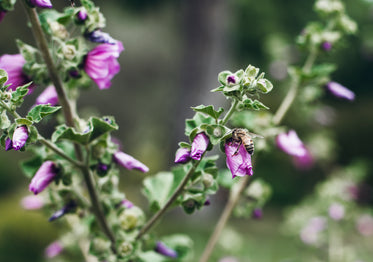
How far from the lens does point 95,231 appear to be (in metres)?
0.81

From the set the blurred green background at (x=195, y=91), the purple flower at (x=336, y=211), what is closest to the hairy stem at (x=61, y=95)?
the blurred green background at (x=195, y=91)

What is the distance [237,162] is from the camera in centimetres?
60

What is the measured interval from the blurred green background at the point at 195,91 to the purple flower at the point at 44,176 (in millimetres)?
725

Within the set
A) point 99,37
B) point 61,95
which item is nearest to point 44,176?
point 61,95

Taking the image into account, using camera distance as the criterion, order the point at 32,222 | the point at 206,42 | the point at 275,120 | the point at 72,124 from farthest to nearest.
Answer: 1. the point at 206,42
2. the point at 32,222
3. the point at 275,120
4. the point at 72,124

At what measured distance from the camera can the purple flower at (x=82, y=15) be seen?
2.43ft

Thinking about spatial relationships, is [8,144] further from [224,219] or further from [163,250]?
[224,219]

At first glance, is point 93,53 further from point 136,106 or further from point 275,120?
point 136,106

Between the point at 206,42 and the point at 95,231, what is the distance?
501 centimetres

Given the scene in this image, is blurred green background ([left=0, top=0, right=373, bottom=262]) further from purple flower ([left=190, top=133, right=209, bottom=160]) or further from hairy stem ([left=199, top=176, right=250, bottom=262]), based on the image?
purple flower ([left=190, top=133, right=209, bottom=160])

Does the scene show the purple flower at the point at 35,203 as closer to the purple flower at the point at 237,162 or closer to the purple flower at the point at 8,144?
the purple flower at the point at 8,144

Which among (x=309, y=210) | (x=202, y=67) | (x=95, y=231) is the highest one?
(x=202, y=67)

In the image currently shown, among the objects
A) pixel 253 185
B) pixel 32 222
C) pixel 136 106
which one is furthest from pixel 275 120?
pixel 136 106

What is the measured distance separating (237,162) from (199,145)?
6cm
